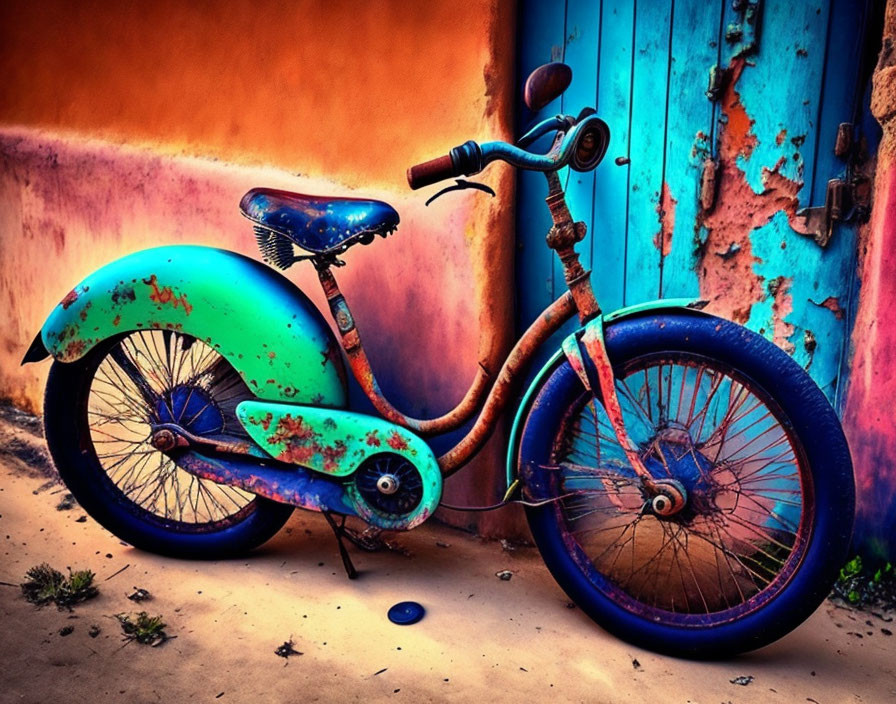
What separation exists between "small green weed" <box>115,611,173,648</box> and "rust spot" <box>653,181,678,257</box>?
2.10 metres

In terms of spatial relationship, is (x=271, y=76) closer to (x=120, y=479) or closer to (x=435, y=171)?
(x=435, y=171)

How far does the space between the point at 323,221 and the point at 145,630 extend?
1.38 m

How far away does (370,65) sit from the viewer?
2842mm

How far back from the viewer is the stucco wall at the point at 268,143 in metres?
2.69

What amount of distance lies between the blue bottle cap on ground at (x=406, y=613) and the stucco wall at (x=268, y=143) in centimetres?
58

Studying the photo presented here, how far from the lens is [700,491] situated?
2137 millimetres

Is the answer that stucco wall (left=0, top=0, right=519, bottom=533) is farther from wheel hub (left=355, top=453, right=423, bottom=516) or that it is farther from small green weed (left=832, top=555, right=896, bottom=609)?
small green weed (left=832, top=555, right=896, bottom=609)

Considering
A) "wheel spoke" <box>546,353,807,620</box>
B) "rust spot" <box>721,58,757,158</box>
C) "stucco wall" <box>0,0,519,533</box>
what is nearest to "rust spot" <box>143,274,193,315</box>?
"stucco wall" <box>0,0,519,533</box>

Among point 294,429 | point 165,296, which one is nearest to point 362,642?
point 294,429

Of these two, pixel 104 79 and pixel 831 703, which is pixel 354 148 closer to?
pixel 104 79

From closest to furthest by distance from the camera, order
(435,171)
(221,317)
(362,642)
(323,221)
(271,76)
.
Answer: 1. (435,171)
2. (362,642)
3. (323,221)
4. (221,317)
5. (271,76)

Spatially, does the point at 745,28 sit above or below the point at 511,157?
above

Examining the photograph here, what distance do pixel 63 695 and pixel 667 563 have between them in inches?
77.6

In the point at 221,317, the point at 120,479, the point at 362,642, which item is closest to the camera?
the point at 362,642
